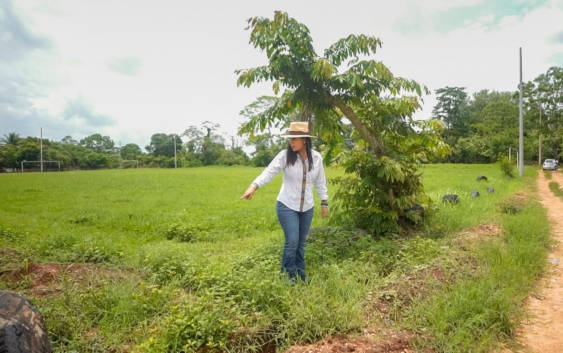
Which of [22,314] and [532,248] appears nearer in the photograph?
[22,314]

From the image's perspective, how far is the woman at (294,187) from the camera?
3783mm

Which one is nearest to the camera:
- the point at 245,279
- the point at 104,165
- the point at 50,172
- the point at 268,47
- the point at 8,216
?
the point at 245,279

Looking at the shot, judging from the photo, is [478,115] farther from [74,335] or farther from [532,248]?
[74,335]

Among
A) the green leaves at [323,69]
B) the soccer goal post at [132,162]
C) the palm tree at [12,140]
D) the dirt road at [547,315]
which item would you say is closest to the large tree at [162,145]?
the soccer goal post at [132,162]

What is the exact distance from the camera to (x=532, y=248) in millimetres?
4945

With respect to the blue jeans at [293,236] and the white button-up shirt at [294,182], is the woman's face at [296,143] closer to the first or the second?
the white button-up shirt at [294,182]

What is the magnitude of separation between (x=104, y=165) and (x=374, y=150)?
1362cm

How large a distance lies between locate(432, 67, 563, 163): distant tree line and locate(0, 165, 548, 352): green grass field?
30.9 m

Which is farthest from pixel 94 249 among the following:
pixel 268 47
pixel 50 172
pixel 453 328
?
pixel 50 172

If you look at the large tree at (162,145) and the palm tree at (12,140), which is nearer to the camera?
the palm tree at (12,140)

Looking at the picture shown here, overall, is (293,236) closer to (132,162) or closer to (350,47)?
(350,47)

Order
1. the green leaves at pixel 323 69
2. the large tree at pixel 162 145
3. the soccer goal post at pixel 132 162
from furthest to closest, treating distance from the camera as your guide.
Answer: the large tree at pixel 162 145
the soccer goal post at pixel 132 162
the green leaves at pixel 323 69

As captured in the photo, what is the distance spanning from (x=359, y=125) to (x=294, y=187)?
2.59 metres

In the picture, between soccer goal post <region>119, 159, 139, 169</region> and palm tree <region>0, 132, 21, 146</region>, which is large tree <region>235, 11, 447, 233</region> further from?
soccer goal post <region>119, 159, 139, 169</region>
